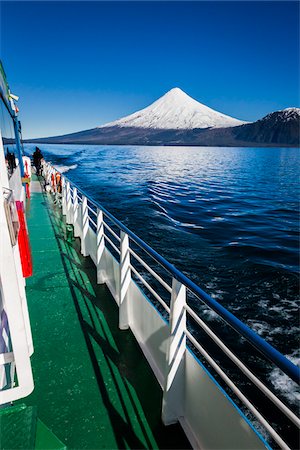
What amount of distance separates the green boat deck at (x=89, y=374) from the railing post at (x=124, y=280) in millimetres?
116

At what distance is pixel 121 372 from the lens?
221cm

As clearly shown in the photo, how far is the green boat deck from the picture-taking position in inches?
68.9

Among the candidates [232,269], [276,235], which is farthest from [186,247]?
[276,235]

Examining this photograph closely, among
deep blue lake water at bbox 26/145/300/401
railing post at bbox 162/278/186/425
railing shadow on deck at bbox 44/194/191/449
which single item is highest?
railing post at bbox 162/278/186/425

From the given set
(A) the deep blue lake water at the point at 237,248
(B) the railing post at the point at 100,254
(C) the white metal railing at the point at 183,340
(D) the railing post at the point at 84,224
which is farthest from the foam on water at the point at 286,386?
(D) the railing post at the point at 84,224

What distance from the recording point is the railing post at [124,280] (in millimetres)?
2547

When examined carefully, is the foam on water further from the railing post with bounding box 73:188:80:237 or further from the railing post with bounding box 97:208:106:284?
the railing post with bounding box 73:188:80:237

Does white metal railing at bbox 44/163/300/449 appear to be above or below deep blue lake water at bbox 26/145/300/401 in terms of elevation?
above

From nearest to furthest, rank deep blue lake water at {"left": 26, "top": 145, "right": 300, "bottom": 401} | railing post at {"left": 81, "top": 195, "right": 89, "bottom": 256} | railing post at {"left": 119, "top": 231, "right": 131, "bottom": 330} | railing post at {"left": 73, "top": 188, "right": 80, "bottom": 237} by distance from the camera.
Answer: railing post at {"left": 119, "top": 231, "right": 131, "bottom": 330} → railing post at {"left": 81, "top": 195, "right": 89, "bottom": 256} → deep blue lake water at {"left": 26, "top": 145, "right": 300, "bottom": 401} → railing post at {"left": 73, "top": 188, "right": 80, "bottom": 237}

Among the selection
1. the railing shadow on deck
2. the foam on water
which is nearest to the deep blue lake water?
the foam on water

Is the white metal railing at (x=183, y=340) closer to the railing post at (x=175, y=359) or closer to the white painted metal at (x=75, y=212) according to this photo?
the railing post at (x=175, y=359)

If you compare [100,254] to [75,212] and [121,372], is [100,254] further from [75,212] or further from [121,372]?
[75,212]

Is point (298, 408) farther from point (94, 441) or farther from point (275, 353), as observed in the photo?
point (275, 353)

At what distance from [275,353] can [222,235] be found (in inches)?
369
